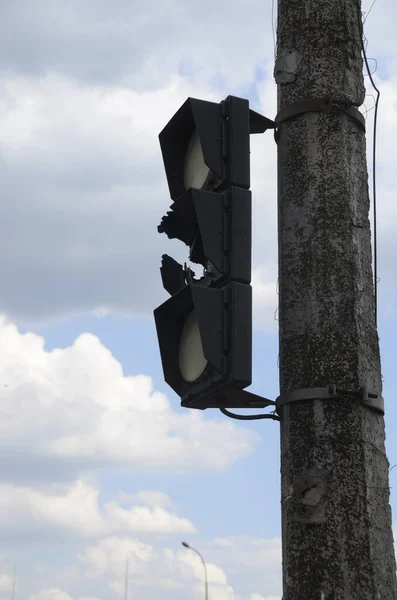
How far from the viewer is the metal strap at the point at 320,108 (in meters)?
4.02

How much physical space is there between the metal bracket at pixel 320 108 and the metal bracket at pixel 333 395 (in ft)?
3.59

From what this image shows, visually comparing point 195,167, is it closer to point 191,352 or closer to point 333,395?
point 191,352

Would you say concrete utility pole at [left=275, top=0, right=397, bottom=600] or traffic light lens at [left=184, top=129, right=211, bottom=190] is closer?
concrete utility pole at [left=275, top=0, right=397, bottom=600]

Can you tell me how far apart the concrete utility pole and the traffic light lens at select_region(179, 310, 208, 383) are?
0.31 meters

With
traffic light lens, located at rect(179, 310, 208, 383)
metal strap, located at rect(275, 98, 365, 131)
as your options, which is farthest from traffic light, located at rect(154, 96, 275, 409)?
metal strap, located at rect(275, 98, 365, 131)

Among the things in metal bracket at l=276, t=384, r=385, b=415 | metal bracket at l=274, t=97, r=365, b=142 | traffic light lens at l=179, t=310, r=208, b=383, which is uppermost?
metal bracket at l=274, t=97, r=365, b=142

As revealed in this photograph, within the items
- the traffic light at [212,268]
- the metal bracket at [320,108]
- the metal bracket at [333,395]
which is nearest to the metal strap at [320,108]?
the metal bracket at [320,108]

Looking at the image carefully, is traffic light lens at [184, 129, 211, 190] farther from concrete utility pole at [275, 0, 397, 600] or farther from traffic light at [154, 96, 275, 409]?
concrete utility pole at [275, 0, 397, 600]

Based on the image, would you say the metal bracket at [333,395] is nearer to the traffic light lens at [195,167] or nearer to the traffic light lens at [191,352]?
the traffic light lens at [191,352]

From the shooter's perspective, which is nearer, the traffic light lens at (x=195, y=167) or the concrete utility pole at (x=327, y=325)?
the concrete utility pole at (x=327, y=325)

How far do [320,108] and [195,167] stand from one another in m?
0.56

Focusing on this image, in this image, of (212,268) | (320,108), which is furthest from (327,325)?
(320,108)

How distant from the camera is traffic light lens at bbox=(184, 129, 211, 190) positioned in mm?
4082

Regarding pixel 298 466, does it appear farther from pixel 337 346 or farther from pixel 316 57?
pixel 316 57
